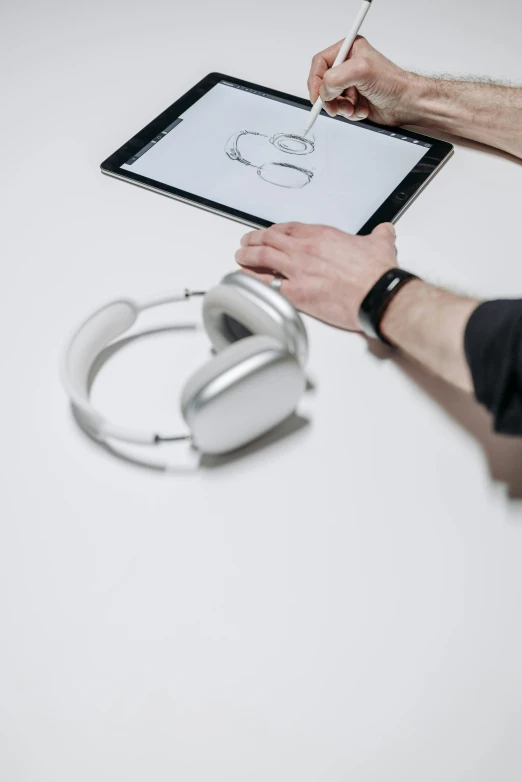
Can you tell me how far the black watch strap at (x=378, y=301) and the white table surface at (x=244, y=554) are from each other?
4 cm

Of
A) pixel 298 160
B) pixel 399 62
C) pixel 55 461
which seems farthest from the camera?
pixel 399 62

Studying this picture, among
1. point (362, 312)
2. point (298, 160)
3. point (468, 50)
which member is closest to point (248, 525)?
point (362, 312)

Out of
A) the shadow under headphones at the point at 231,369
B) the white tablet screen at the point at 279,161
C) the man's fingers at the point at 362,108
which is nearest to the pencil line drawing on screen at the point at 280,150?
the white tablet screen at the point at 279,161

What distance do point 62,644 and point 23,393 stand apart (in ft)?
1.03

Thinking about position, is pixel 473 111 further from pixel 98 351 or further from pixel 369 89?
pixel 98 351

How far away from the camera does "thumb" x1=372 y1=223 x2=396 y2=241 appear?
102cm

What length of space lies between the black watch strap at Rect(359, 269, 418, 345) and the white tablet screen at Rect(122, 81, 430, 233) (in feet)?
0.50

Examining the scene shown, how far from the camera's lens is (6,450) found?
87 centimetres

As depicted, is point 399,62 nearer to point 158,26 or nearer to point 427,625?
point 158,26

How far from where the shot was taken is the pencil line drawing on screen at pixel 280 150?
1.14 meters

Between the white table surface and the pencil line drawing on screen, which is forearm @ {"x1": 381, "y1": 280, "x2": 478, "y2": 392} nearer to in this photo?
the white table surface

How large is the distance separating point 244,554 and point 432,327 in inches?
13.0

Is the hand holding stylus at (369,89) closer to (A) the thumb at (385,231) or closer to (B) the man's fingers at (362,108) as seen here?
(B) the man's fingers at (362,108)

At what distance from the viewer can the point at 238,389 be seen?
2.49 feet
